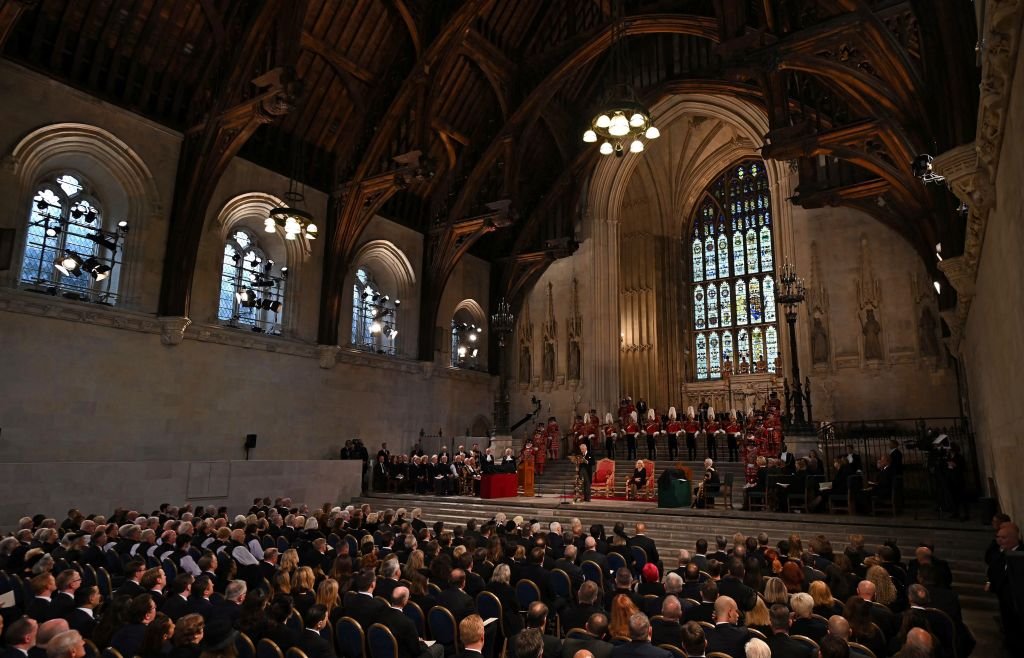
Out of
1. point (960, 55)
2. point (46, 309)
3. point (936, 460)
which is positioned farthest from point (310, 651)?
point (46, 309)

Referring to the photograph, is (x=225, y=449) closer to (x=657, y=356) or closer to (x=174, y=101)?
(x=174, y=101)

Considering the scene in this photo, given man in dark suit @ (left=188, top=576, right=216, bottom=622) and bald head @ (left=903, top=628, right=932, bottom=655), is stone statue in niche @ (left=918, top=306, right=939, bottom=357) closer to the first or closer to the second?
bald head @ (left=903, top=628, right=932, bottom=655)

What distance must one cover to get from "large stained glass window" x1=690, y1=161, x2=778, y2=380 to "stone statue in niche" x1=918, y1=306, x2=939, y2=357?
258 inches

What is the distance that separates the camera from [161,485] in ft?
41.2

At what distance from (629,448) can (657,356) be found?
6.75 meters

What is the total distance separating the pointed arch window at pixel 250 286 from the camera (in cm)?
1633

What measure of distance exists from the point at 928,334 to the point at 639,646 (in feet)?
53.5

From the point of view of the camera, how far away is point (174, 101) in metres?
15.1

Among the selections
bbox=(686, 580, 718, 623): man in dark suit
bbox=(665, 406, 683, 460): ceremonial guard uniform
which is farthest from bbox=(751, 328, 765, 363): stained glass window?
bbox=(686, 580, 718, 623): man in dark suit

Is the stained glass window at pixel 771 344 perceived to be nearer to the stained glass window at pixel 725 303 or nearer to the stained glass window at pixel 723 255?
the stained glass window at pixel 725 303

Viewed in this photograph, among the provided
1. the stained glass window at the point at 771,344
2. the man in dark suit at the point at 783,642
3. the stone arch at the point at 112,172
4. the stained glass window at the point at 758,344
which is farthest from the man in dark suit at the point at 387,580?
the stained glass window at the point at 758,344

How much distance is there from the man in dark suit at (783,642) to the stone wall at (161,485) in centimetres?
1196

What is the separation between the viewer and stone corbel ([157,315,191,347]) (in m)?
14.3

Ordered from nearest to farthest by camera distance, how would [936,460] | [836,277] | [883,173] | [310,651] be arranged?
1. [310,651]
2. [936,460]
3. [883,173]
4. [836,277]
